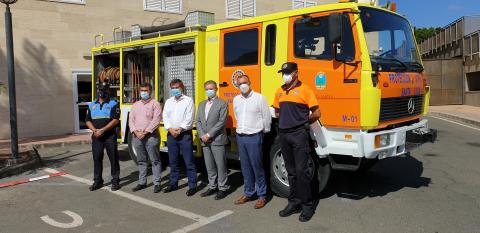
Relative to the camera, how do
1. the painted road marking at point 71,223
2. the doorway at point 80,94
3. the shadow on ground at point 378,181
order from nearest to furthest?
the painted road marking at point 71,223 → the shadow on ground at point 378,181 → the doorway at point 80,94

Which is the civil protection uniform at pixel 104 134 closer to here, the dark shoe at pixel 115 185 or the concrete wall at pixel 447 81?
the dark shoe at pixel 115 185

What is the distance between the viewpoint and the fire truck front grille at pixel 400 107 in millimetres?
5605

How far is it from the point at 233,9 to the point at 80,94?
6388 mm

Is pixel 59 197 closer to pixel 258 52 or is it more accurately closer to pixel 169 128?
pixel 169 128

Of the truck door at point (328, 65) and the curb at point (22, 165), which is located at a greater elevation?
the truck door at point (328, 65)

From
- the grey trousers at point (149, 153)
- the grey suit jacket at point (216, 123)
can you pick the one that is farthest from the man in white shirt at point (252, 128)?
the grey trousers at point (149, 153)

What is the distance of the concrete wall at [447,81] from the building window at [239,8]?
12.8 m

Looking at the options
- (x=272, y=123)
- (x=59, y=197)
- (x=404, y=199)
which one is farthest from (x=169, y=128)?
(x=404, y=199)

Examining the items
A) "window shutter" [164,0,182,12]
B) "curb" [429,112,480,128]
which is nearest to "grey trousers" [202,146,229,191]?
"window shutter" [164,0,182,12]

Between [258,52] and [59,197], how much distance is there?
3627 millimetres

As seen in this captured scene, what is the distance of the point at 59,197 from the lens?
6.62 metres

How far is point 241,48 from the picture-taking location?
6.62 m

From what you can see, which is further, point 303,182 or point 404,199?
point 404,199

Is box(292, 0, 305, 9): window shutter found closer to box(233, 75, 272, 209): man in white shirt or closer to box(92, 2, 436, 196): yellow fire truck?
box(92, 2, 436, 196): yellow fire truck
